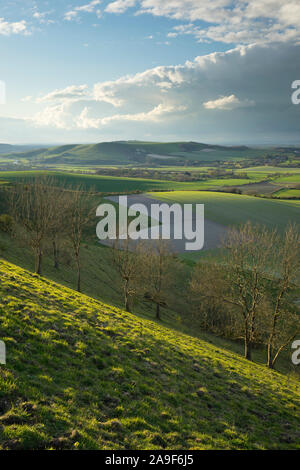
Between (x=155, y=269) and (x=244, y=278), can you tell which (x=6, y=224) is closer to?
(x=155, y=269)

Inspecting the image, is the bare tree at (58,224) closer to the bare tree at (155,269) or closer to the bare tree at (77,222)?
the bare tree at (77,222)

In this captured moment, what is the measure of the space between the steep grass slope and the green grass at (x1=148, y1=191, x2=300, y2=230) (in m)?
75.9

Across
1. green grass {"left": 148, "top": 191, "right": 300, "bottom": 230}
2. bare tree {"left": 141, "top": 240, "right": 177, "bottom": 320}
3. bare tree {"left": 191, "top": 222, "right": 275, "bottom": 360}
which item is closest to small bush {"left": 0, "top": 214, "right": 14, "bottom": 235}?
bare tree {"left": 141, "top": 240, "right": 177, "bottom": 320}

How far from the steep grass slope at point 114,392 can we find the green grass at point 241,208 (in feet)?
249

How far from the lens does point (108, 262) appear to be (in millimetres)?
58000

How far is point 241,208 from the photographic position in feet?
348

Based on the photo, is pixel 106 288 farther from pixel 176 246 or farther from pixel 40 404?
pixel 40 404

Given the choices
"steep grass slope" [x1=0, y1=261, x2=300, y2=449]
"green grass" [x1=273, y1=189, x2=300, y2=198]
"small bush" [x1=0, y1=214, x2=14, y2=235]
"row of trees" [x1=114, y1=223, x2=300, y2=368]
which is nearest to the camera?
"steep grass slope" [x1=0, y1=261, x2=300, y2=449]

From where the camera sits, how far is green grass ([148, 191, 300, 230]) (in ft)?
309

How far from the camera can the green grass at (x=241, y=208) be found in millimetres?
94250

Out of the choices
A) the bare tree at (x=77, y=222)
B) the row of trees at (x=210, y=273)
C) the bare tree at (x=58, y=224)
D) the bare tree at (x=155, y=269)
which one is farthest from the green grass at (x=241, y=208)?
the bare tree at (x=77, y=222)

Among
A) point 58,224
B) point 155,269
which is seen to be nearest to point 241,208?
point 155,269

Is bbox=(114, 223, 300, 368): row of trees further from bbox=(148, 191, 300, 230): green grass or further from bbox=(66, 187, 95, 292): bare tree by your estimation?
bbox=(148, 191, 300, 230): green grass
